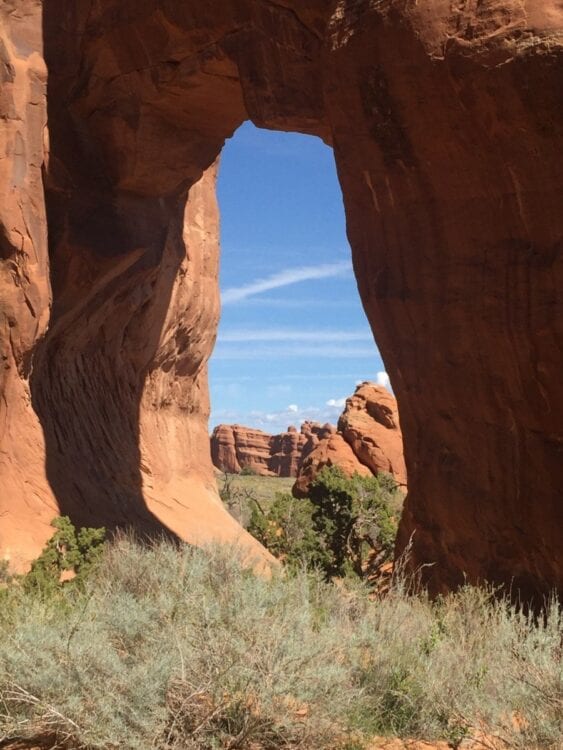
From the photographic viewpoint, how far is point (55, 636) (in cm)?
472

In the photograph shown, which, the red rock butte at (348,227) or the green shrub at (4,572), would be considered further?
the green shrub at (4,572)

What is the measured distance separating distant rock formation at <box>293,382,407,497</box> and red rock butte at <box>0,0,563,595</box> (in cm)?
938

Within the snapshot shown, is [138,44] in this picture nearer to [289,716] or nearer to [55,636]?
[55,636]

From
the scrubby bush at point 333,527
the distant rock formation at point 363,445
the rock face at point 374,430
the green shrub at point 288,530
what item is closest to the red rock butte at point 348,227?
the green shrub at point 288,530

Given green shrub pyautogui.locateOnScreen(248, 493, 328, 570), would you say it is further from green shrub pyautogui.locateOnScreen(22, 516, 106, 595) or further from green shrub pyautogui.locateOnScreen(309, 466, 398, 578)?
green shrub pyautogui.locateOnScreen(22, 516, 106, 595)

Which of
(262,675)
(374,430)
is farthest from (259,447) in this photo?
(262,675)

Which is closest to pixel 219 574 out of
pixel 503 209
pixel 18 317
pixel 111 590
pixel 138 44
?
pixel 111 590

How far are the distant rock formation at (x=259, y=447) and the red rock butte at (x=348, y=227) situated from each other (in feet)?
158

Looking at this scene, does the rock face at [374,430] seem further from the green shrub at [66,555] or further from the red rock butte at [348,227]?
the green shrub at [66,555]

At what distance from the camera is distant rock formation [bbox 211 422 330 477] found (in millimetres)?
62344

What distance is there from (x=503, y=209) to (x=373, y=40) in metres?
1.95

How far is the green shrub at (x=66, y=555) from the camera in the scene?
8241mm

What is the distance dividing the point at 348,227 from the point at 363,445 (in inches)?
651

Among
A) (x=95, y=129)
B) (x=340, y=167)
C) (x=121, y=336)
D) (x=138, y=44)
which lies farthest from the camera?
(x=121, y=336)
